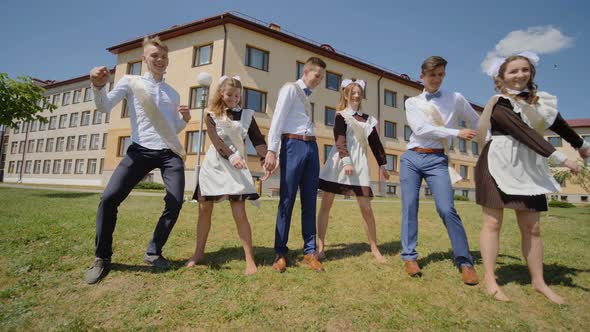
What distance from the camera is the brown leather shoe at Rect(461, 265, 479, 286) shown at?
3.08 meters

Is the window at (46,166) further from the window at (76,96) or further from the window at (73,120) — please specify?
the window at (76,96)

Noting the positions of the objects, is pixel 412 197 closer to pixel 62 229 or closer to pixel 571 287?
pixel 571 287

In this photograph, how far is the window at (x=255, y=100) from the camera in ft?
68.5

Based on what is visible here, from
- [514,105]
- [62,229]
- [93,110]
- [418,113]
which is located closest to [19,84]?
[62,229]

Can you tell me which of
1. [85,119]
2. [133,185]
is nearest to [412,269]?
[133,185]

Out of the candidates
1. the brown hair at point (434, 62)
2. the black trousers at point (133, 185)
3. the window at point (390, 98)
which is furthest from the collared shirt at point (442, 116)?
the window at point (390, 98)

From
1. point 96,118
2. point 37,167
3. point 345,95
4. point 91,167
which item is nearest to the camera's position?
point 345,95

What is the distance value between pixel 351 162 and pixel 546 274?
2.56 meters

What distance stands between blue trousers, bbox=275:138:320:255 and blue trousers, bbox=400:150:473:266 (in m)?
1.10

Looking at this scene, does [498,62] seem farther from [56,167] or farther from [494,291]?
[56,167]

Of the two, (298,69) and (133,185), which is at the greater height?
(298,69)

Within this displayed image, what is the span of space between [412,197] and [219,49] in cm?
1956

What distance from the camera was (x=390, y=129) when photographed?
95.3ft

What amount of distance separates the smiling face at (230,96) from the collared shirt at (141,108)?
0.62m
